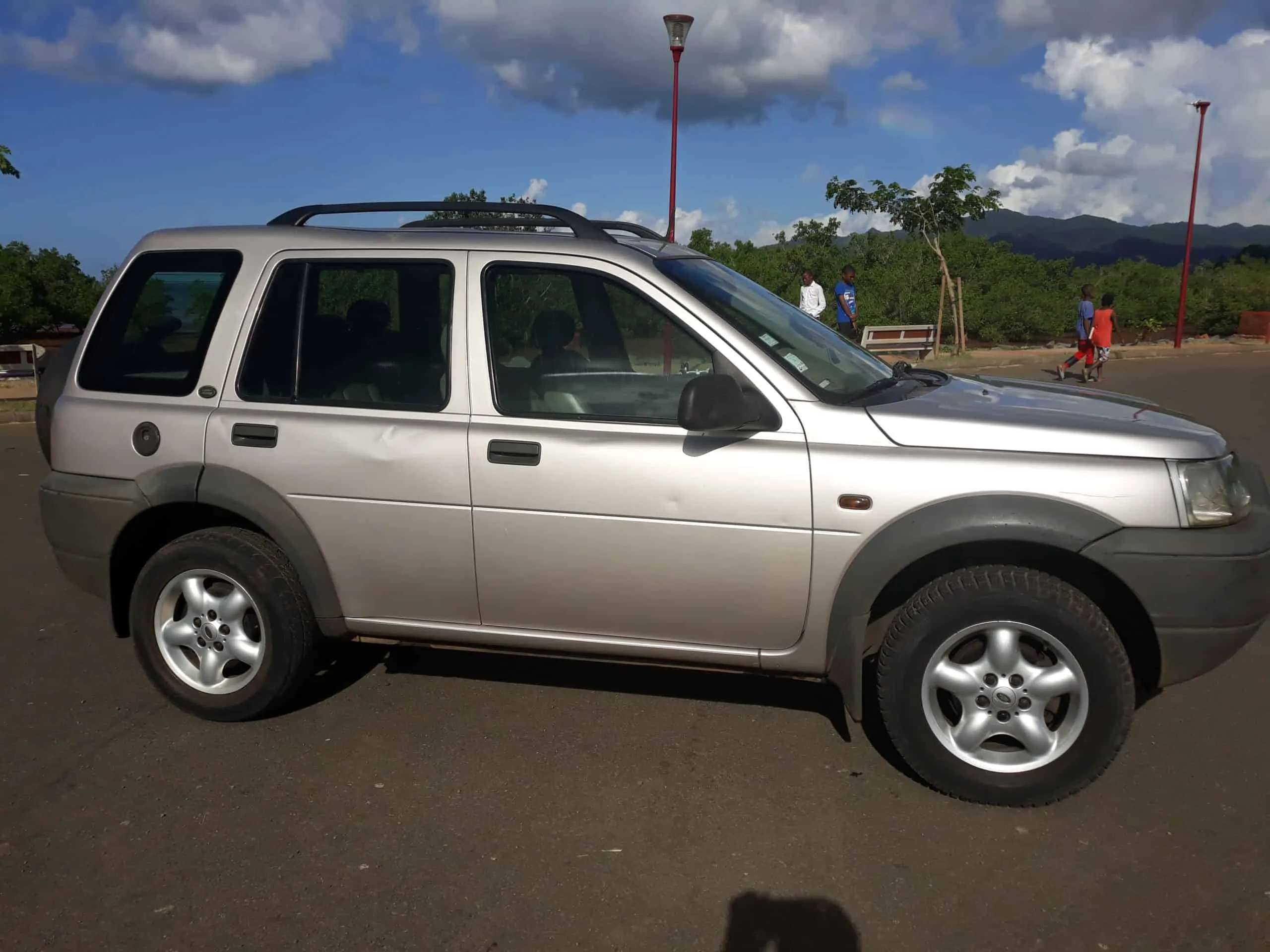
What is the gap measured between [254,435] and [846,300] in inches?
527

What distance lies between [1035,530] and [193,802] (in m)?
3.04

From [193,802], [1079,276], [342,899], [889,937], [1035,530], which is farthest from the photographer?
[1079,276]

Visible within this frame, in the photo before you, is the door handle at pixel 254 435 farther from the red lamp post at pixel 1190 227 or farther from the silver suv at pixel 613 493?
the red lamp post at pixel 1190 227

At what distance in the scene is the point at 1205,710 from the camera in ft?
15.0

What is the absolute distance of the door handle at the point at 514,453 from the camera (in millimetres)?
3951

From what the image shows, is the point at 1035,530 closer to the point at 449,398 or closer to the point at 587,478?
the point at 587,478

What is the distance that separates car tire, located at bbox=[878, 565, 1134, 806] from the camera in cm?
362

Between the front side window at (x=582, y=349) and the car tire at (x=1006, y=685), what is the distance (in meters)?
1.17

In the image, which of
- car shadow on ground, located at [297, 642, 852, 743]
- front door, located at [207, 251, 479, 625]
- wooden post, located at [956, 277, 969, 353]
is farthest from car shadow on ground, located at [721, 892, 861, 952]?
wooden post, located at [956, 277, 969, 353]

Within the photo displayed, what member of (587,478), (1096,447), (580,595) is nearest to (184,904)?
(580,595)

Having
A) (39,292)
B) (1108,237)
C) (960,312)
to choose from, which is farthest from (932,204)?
(1108,237)

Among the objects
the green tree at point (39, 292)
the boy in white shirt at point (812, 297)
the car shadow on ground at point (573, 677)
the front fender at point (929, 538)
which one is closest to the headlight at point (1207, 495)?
the front fender at point (929, 538)

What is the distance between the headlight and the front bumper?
0.04m

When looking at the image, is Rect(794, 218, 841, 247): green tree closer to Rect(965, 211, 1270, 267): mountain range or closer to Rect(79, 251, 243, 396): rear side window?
Rect(79, 251, 243, 396): rear side window
